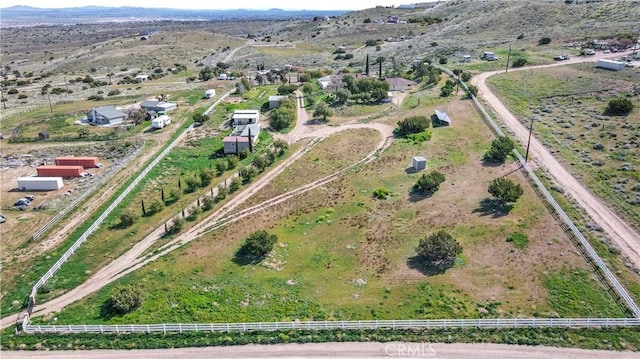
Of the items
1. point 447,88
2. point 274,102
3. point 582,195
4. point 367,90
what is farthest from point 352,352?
point 367,90

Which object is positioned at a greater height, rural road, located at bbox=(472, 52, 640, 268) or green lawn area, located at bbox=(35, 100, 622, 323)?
rural road, located at bbox=(472, 52, 640, 268)

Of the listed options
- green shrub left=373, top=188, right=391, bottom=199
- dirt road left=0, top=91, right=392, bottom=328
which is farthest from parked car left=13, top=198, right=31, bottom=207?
Result: green shrub left=373, top=188, right=391, bottom=199

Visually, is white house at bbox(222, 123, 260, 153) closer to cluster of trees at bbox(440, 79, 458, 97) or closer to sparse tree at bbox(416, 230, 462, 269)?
cluster of trees at bbox(440, 79, 458, 97)

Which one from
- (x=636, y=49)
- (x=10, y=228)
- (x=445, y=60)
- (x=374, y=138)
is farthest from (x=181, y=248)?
(x=636, y=49)

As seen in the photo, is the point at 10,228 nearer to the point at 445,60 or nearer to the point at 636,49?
the point at 445,60

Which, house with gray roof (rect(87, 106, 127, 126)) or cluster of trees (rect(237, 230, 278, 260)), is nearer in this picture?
cluster of trees (rect(237, 230, 278, 260))

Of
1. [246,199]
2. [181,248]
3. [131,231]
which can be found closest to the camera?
[181,248]

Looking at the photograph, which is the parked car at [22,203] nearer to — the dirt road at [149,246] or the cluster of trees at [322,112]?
the dirt road at [149,246]

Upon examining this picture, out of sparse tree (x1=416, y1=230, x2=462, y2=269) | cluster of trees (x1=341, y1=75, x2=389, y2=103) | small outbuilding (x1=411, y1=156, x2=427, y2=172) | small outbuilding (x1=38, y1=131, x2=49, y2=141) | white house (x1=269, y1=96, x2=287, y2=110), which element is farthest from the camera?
white house (x1=269, y1=96, x2=287, y2=110)
